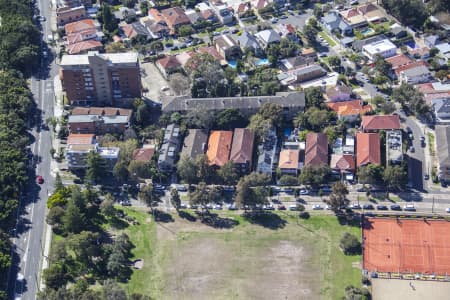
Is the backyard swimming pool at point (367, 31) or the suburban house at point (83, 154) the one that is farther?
the backyard swimming pool at point (367, 31)

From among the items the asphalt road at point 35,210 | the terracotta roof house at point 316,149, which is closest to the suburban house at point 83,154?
the asphalt road at point 35,210

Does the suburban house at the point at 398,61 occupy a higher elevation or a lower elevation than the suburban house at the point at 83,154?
higher

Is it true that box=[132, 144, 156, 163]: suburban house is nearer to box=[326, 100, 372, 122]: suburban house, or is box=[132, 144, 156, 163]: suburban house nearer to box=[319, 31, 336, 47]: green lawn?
box=[326, 100, 372, 122]: suburban house

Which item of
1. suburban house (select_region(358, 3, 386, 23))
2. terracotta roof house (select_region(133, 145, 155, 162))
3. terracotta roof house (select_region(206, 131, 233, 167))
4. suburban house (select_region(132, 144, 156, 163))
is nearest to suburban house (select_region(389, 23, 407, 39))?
suburban house (select_region(358, 3, 386, 23))

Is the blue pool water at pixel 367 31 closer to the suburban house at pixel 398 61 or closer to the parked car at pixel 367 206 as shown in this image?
the suburban house at pixel 398 61

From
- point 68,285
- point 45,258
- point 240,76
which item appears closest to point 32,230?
point 45,258

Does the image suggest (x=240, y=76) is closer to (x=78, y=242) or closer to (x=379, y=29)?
(x=379, y=29)
